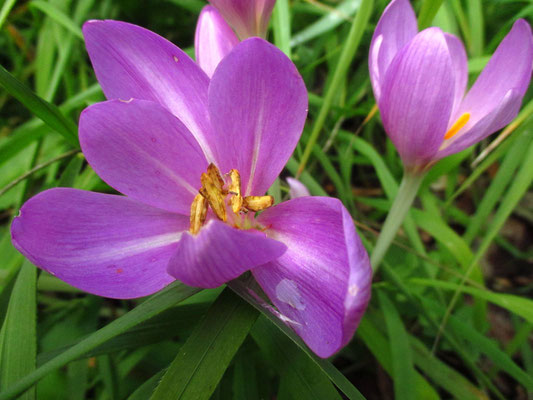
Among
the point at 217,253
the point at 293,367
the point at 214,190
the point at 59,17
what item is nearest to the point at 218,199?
the point at 214,190

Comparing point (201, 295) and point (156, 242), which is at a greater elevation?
point (156, 242)

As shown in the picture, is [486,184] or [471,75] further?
[486,184]

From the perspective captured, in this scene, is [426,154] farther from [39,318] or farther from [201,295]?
[39,318]

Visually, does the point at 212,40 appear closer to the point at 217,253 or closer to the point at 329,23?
the point at 217,253

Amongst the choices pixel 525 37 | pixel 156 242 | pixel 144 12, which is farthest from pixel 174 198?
pixel 144 12

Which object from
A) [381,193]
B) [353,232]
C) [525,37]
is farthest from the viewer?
[381,193]

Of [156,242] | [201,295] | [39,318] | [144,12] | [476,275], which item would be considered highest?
[144,12]

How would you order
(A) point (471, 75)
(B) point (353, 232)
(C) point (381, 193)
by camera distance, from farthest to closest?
(C) point (381, 193) < (A) point (471, 75) < (B) point (353, 232)
